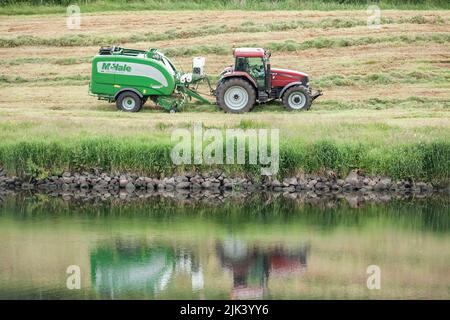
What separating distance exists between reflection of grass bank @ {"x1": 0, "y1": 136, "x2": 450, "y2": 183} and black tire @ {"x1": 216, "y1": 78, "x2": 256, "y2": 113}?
5837mm

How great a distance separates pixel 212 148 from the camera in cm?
3047

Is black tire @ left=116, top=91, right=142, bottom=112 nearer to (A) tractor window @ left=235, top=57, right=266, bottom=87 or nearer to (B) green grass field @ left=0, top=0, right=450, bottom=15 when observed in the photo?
(A) tractor window @ left=235, top=57, right=266, bottom=87

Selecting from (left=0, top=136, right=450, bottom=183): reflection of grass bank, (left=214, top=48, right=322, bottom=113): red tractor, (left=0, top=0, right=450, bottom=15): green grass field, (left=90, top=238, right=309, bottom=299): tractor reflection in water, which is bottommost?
(left=90, top=238, right=309, bottom=299): tractor reflection in water

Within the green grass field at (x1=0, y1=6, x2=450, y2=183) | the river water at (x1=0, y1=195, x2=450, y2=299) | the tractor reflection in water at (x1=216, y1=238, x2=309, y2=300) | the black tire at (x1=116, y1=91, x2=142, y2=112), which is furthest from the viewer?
the black tire at (x1=116, y1=91, x2=142, y2=112)

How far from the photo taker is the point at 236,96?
36344 millimetres

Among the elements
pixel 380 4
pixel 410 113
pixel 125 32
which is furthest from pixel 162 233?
pixel 380 4

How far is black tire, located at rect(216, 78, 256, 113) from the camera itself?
118ft

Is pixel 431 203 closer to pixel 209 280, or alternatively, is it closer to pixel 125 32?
pixel 209 280

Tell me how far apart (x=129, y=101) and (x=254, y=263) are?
13603 mm

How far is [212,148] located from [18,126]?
18.9 feet

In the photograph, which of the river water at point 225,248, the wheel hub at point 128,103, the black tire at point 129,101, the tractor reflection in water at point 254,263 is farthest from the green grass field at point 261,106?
the tractor reflection in water at point 254,263

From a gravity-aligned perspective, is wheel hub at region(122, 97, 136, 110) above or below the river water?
above

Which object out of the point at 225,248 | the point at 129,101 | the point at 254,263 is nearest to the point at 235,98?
the point at 129,101

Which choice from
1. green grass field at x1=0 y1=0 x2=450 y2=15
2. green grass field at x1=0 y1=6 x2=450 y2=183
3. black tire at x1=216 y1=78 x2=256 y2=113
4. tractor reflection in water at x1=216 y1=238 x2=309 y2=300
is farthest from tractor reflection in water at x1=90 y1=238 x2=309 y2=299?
green grass field at x1=0 y1=0 x2=450 y2=15
